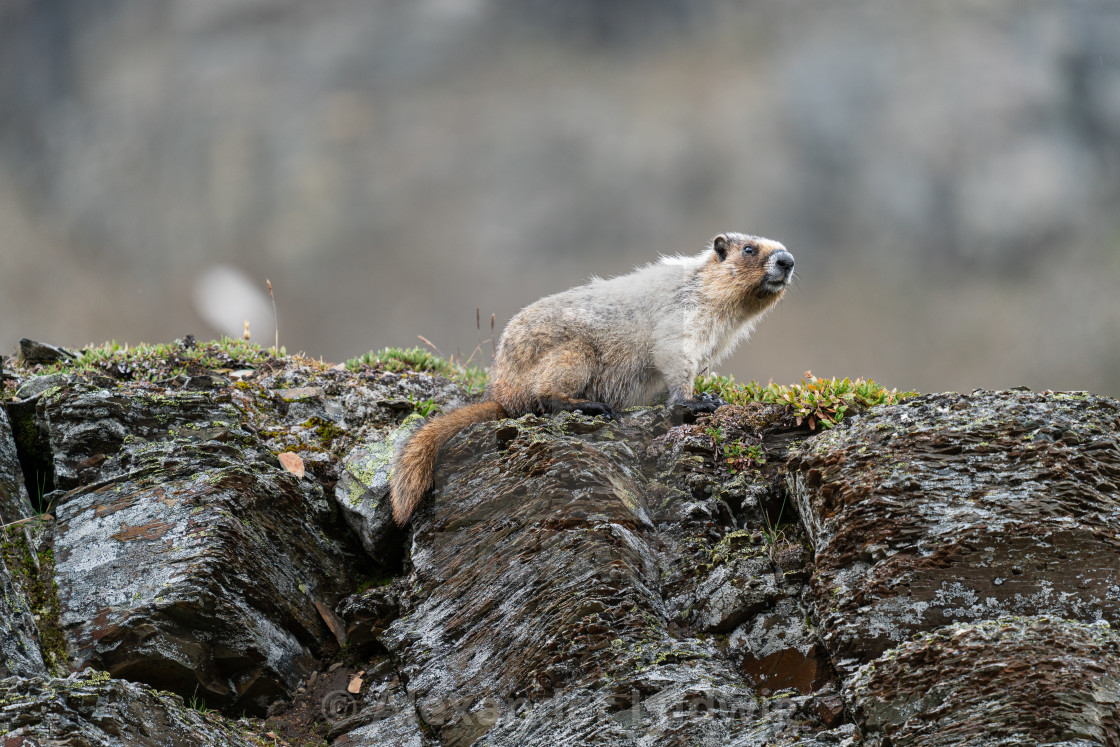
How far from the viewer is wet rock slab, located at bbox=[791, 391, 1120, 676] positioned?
5617 mm

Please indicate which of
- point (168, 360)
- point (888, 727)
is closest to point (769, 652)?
point (888, 727)

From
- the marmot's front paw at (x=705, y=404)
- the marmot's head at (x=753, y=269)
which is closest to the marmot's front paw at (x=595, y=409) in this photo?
the marmot's front paw at (x=705, y=404)

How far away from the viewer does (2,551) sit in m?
6.87

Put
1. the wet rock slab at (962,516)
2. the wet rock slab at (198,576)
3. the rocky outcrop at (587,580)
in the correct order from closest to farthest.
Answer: the rocky outcrop at (587,580) → the wet rock slab at (962,516) → the wet rock slab at (198,576)

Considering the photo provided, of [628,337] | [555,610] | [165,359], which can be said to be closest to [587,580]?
[555,610]

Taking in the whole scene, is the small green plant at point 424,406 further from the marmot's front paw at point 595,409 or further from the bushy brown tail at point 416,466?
the marmot's front paw at point 595,409

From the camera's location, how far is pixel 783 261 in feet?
36.0

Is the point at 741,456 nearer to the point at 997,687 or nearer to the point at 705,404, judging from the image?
the point at 705,404

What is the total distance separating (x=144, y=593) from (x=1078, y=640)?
7.15 meters

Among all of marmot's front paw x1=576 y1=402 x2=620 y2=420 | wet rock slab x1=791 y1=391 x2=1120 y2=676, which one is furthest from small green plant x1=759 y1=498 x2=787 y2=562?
marmot's front paw x1=576 y1=402 x2=620 y2=420

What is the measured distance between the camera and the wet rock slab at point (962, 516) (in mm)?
5617

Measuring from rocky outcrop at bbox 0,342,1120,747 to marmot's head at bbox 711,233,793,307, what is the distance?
2.74 m

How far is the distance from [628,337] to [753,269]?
7.16ft

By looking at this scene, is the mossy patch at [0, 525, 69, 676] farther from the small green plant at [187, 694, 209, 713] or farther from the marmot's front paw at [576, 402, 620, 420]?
the marmot's front paw at [576, 402, 620, 420]
